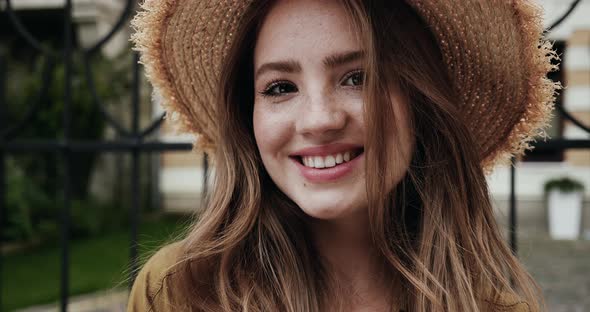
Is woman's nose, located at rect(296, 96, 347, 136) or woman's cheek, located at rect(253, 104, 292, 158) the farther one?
woman's cheek, located at rect(253, 104, 292, 158)

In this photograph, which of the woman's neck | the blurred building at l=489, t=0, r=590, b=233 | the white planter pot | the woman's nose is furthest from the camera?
the blurred building at l=489, t=0, r=590, b=233

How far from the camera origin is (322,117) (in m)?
1.21

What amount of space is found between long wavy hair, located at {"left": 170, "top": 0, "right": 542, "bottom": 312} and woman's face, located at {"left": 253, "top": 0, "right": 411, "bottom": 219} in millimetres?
56

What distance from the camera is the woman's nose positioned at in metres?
1.22

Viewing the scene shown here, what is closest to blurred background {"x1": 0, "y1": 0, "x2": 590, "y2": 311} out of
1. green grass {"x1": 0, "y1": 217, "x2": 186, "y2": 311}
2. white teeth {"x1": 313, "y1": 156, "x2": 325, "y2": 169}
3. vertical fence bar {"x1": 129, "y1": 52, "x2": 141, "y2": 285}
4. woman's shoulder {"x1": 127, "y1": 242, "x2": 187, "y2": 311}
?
green grass {"x1": 0, "y1": 217, "x2": 186, "y2": 311}

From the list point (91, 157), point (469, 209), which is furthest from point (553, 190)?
point (469, 209)

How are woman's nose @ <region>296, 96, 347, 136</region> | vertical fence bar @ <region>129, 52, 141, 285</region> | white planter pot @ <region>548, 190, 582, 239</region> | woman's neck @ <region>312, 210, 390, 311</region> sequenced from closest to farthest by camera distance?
woman's nose @ <region>296, 96, 347, 136</region>, woman's neck @ <region>312, 210, 390, 311</region>, vertical fence bar @ <region>129, 52, 141, 285</region>, white planter pot @ <region>548, 190, 582, 239</region>

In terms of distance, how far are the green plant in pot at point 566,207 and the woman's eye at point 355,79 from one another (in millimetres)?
7124

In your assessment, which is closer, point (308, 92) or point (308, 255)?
point (308, 92)

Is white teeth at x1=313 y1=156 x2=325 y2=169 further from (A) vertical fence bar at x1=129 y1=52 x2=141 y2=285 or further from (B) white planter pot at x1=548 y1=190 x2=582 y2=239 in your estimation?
(B) white planter pot at x1=548 y1=190 x2=582 y2=239

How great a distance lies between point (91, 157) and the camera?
23.3 feet

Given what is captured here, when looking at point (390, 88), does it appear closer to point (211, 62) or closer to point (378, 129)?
point (378, 129)

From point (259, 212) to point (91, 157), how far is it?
19.9 feet

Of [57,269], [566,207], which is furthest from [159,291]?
[566,207]
